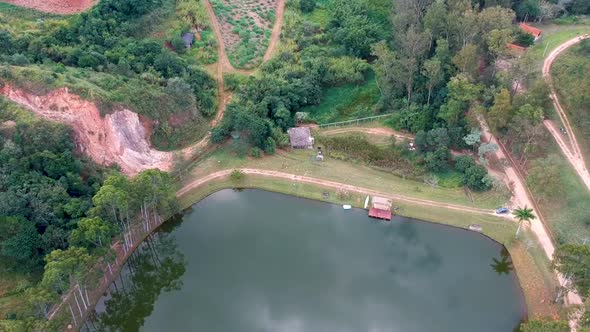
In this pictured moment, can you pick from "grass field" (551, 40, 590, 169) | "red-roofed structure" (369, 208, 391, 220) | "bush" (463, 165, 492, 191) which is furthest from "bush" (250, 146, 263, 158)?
"grass field" (551, 40, 590, 169)

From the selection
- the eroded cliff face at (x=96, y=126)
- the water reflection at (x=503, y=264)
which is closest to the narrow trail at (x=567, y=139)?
the water reflection at (x=503, y=264)

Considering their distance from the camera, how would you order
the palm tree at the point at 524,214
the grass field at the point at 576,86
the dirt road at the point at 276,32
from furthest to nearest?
the dirt road at the point at 276,32
the grass field at the point at 576,86
the palm tree at the point at 524,214

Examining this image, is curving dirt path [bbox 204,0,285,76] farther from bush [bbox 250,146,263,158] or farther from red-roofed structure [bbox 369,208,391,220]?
red-roofed structure [bbox 369,208,391,220]

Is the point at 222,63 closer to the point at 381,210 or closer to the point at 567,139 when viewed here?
the point at 381,210

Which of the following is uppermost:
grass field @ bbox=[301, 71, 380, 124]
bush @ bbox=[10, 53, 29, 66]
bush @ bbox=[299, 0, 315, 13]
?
bush @ bbox=[10, 53, 29, 66]

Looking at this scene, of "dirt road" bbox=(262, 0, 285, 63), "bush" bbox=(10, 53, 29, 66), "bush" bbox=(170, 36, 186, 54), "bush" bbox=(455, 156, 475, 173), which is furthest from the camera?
"dirt road" bbox=(262, 0, 285, 63)

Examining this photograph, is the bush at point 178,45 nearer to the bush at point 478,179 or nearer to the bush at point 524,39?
the bush at point 478,179
